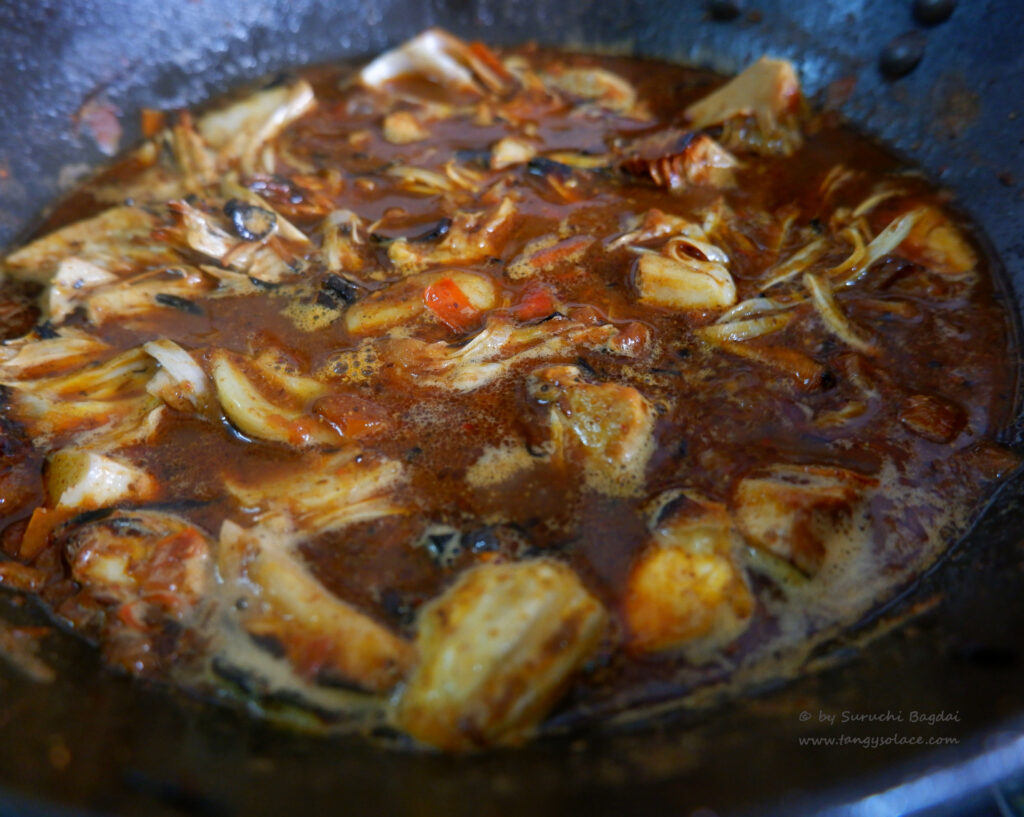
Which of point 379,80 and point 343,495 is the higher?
point 379,80

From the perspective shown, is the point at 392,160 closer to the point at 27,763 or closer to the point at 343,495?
the point at 343,495

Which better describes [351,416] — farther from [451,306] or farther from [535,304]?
[535,304]

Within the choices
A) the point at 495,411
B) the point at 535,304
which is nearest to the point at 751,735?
the point at 495,411

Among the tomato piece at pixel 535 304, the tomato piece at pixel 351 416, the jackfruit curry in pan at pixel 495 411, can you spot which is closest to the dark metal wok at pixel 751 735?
the jackfruit curry in pan at pixel 495 411

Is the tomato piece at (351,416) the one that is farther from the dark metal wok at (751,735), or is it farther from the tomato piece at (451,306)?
the dark metal wok at (751,735)

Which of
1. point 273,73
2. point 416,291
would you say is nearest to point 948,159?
point 416,291

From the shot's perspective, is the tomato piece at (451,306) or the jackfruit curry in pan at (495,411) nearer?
the jackfruit curry in pan at (495,411)

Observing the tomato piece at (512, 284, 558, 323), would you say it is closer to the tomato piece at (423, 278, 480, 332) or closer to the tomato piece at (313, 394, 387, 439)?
the tomato piece at (423, 278, 480, 332)
